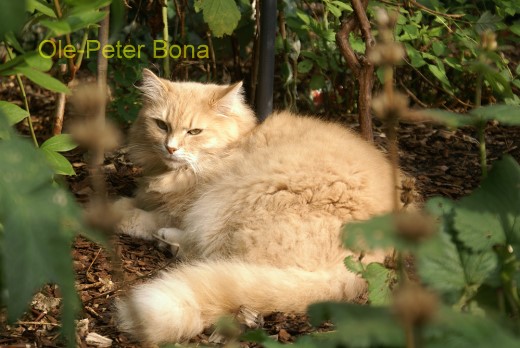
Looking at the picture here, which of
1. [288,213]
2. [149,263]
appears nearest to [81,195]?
[149,263]

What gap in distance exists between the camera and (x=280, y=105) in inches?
224

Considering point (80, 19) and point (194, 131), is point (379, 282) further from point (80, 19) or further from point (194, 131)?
point (194, 131)

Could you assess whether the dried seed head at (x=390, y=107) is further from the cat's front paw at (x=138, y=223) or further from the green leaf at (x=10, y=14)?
the cat's front paw at (x=138, y=223)

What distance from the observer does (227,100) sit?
4.16 metres

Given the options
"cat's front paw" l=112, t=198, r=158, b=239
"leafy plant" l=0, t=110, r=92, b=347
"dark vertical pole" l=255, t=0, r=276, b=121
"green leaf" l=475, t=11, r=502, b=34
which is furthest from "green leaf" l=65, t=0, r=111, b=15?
"green leaf" l=475, t=11, r=502, b=34

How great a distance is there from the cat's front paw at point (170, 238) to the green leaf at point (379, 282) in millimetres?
1569

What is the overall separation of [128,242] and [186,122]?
759 millimetres

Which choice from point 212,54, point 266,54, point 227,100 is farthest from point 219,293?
point 212,54

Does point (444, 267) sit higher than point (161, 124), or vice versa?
point (444, 267)

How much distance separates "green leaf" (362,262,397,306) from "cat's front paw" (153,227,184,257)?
1569 mm

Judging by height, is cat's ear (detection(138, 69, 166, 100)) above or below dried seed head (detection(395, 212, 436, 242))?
below

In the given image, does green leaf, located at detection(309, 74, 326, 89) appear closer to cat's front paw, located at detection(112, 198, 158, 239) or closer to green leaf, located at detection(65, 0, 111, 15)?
cat's front paw, located at detection(112, 198, 158, 239)

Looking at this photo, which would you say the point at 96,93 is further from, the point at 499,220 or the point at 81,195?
the point at 81,195

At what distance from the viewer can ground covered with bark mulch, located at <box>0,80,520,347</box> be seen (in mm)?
2637
